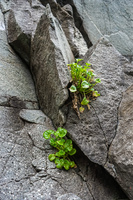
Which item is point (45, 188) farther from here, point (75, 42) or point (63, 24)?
point (63, 24)

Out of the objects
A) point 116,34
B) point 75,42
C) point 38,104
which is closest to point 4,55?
point 38,104

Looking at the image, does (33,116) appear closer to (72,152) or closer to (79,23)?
(72,152)

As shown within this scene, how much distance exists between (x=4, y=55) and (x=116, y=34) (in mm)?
4527

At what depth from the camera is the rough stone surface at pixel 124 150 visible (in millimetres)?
1862

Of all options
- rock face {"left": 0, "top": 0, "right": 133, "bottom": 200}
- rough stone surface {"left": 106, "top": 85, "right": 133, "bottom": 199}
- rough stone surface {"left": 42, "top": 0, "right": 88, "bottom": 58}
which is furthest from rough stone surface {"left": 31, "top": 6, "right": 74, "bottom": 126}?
rough stone surface {"left": 42, "top": 0, "right": 88, "bottom": 58}

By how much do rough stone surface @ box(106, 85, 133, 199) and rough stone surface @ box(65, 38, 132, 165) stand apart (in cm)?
10

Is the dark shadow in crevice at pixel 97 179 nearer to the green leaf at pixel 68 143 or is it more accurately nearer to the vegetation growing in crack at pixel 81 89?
the green leaf at pixel 68 143

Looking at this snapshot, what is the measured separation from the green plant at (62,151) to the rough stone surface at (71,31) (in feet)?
9.63

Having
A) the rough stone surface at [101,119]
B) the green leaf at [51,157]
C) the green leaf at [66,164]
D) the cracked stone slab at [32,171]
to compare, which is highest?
the rough stone surface at [101,119]

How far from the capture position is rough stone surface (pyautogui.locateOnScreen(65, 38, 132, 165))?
7.22ft

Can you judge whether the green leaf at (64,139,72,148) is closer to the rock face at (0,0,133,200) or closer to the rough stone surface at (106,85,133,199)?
the rock face at (0,0,133,200)

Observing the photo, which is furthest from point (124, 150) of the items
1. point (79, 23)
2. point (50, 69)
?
point (79, 23)

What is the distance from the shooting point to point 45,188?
6.24 feet

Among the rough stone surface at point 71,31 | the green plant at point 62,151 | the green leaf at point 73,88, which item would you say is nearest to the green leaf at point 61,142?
the green plant at point 62,151
